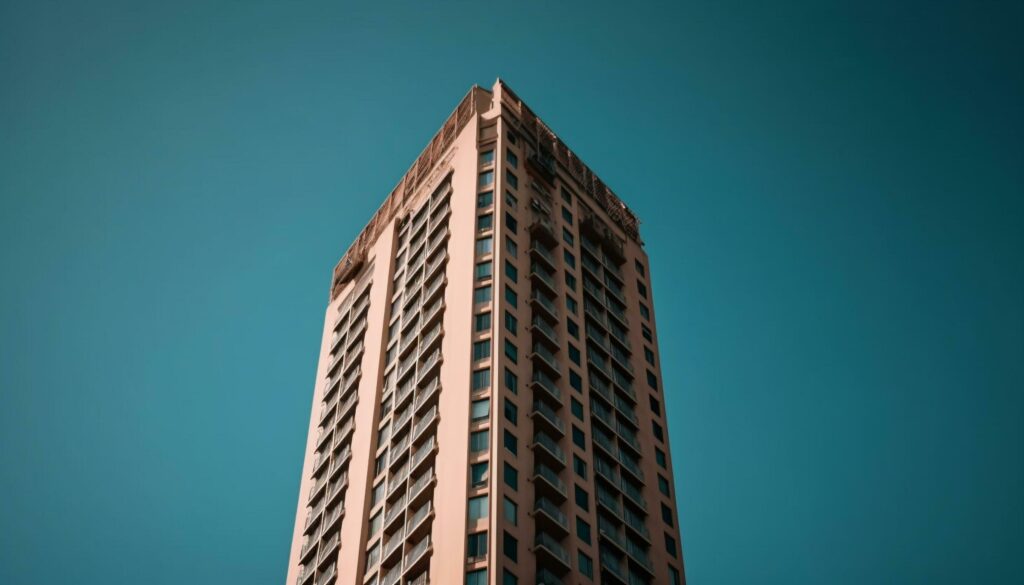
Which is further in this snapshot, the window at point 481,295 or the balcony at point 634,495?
the window at point 481,295

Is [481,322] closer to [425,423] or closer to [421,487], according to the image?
[425,423]

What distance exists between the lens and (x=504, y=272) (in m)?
68.2

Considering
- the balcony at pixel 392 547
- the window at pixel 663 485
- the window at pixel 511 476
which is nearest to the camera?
the window at pixel 511 476

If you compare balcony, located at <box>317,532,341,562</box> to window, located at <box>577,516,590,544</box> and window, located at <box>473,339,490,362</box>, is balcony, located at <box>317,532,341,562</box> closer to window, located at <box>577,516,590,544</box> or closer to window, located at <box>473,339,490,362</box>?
window, located at <box>473,339,490,362</box>

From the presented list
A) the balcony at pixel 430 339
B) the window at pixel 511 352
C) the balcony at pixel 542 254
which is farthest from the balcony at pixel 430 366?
the balcony at pixel 542 254

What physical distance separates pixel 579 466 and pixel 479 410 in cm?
679

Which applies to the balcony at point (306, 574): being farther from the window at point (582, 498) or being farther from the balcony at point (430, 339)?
the window at point (582, 498)

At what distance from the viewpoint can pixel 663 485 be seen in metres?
70.4

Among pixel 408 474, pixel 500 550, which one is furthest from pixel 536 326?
pixel 500 550

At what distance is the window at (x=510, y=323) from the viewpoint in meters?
65.4

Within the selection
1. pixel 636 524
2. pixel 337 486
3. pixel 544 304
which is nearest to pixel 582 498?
pixel 636 524

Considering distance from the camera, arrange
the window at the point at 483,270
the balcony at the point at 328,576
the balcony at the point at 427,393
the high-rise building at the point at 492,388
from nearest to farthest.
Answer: the high-rise building at the point at 492,388, the balcony at the point at 427,393, the balcony at the point at 328,576, the window at the point at 483,270

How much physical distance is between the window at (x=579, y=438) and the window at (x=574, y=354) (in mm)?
5480

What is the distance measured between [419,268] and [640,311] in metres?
17.0
